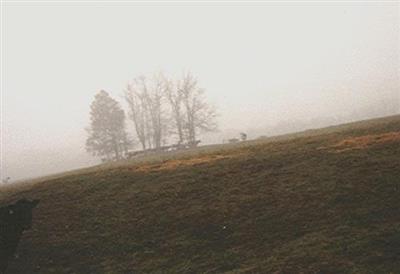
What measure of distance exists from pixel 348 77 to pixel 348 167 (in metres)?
159

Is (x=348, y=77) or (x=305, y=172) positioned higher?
(x=348, y=77)

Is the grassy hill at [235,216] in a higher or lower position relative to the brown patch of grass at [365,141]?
lower

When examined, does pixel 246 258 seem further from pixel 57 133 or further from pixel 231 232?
pixel 57 133

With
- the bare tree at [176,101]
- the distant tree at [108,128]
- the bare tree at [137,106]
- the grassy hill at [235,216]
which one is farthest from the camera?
→ the bare tree at [137,106]

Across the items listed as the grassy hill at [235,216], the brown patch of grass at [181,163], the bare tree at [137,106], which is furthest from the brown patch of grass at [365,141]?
the bare tree at [137,106]

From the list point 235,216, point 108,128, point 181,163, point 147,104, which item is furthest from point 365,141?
point 147,104

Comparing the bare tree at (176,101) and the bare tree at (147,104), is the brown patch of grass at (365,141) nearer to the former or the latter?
the bare tree at (176,101)

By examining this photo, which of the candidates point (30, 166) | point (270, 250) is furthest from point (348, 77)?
point (270, 250)

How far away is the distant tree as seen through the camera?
209 feet

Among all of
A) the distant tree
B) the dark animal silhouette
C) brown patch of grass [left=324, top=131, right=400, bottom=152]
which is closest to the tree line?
the distant tree

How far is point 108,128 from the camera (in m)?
63.8

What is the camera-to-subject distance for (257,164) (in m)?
19.3

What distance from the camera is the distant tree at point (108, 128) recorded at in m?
63.6

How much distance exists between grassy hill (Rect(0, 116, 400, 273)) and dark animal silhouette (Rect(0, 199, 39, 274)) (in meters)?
0.60
